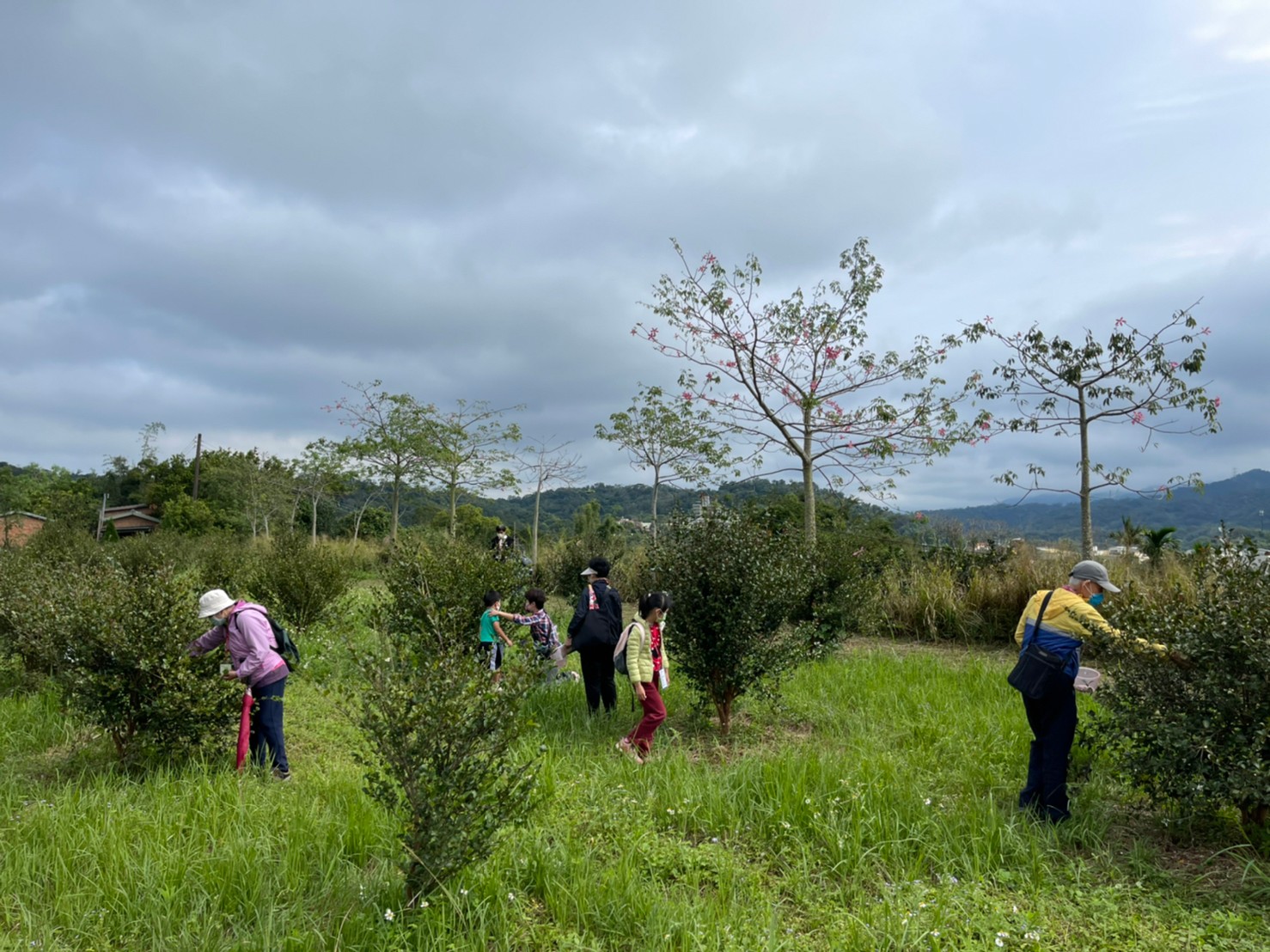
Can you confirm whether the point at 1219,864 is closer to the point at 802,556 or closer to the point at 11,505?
the point at 802,556

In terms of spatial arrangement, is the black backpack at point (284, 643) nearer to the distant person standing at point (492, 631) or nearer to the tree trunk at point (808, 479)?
the distant person standing at point (492, 631)

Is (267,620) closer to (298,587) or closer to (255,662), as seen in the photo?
(255,662)

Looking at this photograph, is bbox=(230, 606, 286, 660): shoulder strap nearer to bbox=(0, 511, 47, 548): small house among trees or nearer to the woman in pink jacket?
the woman in pink jacket

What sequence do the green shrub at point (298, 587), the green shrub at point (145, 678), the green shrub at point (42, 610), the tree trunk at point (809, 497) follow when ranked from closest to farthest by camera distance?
the green shrub at point (145, 678)
the green shrub at point (42, 610)
the green shrub at point (298, 587)
the tree trunk at point (809, 497)

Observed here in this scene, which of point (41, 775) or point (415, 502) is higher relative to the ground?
point (415, 502)

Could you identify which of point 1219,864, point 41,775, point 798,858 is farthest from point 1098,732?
point 41,775

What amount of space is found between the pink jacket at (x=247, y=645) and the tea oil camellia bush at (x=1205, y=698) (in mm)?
5599

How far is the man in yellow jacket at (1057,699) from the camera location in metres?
4.47

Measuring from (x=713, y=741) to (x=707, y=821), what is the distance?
5.94 feet

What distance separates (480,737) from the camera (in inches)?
131

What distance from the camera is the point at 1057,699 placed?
4516 mm

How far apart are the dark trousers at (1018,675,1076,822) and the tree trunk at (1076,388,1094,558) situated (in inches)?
245

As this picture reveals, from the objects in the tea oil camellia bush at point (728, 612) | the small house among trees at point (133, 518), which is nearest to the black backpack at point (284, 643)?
the tea oil camellia bush at point (728, 612)

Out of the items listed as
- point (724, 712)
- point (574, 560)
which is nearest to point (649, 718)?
point (724, 712)
